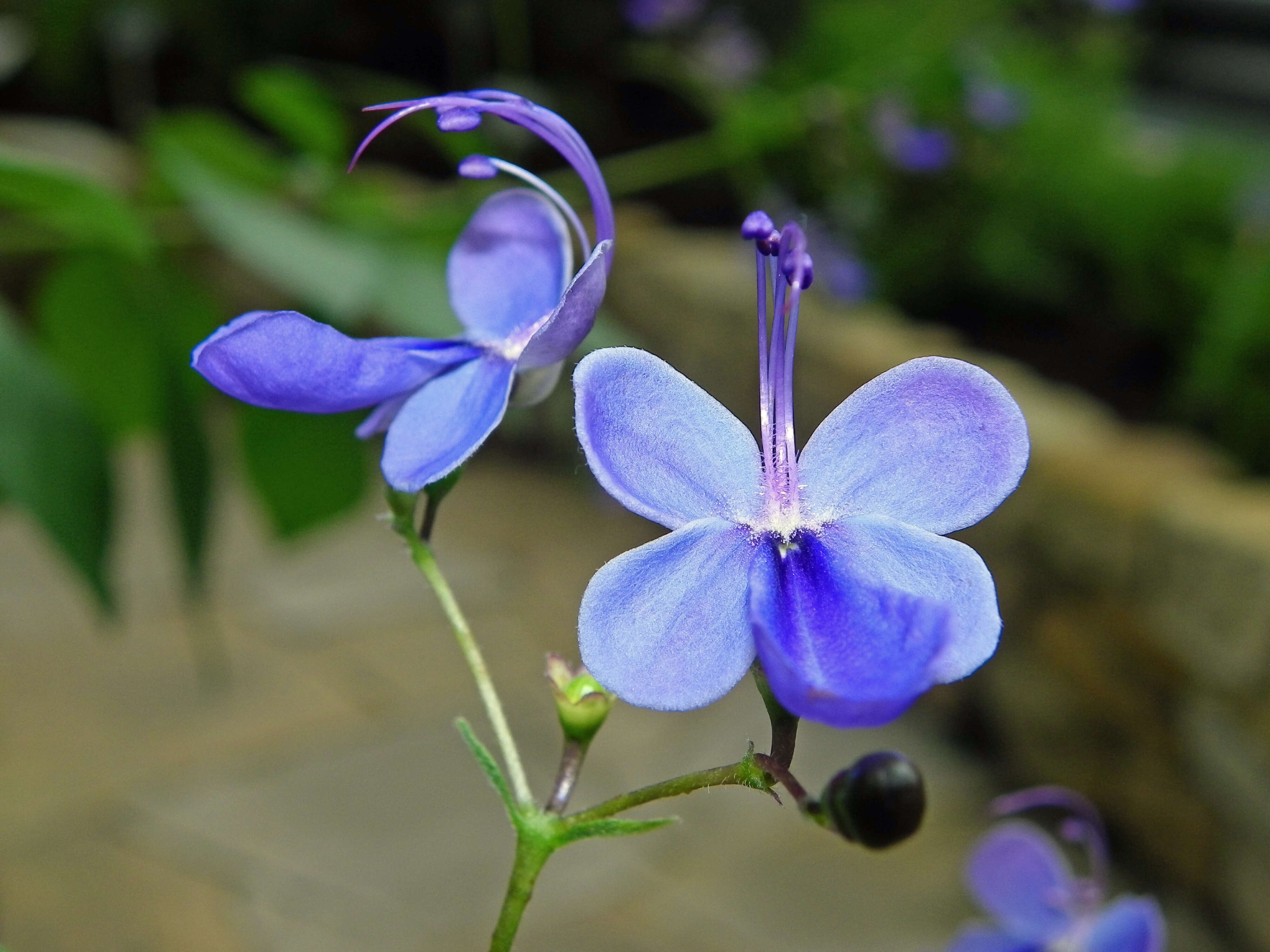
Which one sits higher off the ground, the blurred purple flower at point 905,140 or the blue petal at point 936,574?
the blue petal at point 936,574

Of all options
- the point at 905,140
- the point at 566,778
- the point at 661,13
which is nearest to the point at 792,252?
the point at 566,778

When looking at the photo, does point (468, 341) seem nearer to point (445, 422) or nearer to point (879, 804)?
point (445, 422)

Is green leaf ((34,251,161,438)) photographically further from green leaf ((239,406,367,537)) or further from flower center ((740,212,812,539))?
flower center ((740,212,812,539))

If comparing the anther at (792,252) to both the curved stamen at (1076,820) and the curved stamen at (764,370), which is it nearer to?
the curved stamen at (764,370)

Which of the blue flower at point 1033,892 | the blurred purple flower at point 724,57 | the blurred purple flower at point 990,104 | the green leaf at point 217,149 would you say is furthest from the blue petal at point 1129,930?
the blurred purple flower at point 724,57

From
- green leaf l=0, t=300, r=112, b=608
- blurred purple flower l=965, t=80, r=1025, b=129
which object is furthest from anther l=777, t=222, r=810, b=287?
blurred purple flower l=965, t=80, r=1025, b=129

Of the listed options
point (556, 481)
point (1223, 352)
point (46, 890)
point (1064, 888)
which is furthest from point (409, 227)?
point (556, 481)

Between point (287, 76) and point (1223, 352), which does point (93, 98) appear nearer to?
point (1223, 352)

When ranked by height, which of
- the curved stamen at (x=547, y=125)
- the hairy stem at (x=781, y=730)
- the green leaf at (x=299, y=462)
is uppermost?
the curved stamen at (x=547, y=125)
